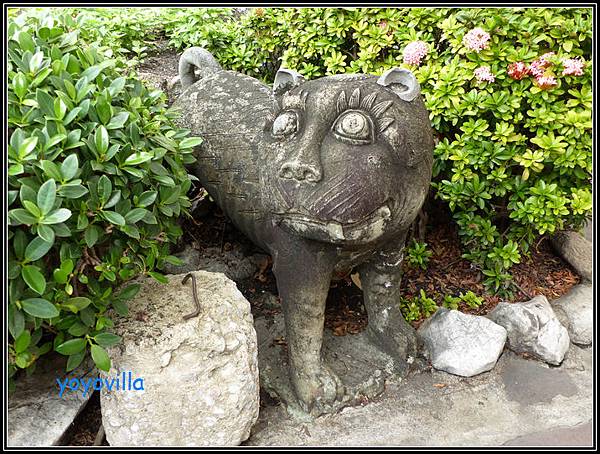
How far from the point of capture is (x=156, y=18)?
4.92 meters

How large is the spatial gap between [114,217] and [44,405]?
2.97ft

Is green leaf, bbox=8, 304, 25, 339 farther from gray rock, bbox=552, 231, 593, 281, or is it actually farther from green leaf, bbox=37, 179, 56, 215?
gray rock, bbox=552, 231, 593, 281

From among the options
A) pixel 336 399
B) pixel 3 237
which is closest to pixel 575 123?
pixel 336 399

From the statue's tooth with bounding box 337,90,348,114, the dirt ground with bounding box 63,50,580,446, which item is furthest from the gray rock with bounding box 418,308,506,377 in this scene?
the statue's tooth with bounding box 337,90,348,114

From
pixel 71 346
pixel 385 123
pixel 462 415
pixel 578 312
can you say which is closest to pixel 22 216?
pixel 71 346

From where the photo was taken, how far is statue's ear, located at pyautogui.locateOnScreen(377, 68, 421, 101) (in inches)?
92.1

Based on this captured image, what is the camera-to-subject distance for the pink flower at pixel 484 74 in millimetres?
3025

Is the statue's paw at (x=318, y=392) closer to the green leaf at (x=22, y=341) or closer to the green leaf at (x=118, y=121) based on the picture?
the green leaf at (x=22, y=341)

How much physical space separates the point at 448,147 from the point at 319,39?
1057mm

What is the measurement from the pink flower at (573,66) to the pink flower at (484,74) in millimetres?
354

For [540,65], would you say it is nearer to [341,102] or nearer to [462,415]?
[341,102]

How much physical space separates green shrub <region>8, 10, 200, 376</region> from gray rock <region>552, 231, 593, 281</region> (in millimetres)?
2692

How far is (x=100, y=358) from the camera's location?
6.66 feet

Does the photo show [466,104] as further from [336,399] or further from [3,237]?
[3,237]
